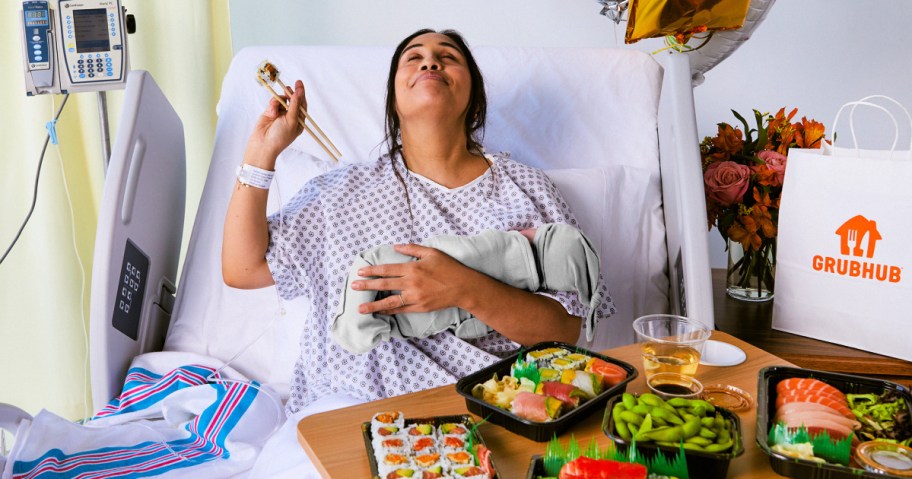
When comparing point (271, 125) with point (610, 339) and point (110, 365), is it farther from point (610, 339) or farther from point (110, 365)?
point (610, 339)

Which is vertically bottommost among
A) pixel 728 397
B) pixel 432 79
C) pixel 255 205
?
pixel 728 397

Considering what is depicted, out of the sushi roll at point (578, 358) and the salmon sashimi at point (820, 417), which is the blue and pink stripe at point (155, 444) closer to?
the sushi roll at point (578, 358)

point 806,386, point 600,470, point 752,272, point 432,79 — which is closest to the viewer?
point 600,470

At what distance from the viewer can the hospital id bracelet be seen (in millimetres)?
1510

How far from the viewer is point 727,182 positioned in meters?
1.79

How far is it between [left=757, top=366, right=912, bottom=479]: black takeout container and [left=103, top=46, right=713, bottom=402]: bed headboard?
823mm

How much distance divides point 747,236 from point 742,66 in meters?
1.14

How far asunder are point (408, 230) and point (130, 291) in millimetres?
617

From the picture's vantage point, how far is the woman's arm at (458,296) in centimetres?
137

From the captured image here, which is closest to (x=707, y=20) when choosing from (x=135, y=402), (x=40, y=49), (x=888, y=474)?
(x=888, y=474)

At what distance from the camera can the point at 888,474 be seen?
0.79 meters

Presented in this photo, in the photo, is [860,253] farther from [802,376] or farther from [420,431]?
[420,431]

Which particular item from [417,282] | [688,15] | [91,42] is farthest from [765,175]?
[91,42]

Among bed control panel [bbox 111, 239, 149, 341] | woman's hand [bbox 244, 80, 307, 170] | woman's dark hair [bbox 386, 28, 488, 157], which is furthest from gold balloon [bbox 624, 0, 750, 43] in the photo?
bed control panel [bbox 111, 239, 149, 341]
